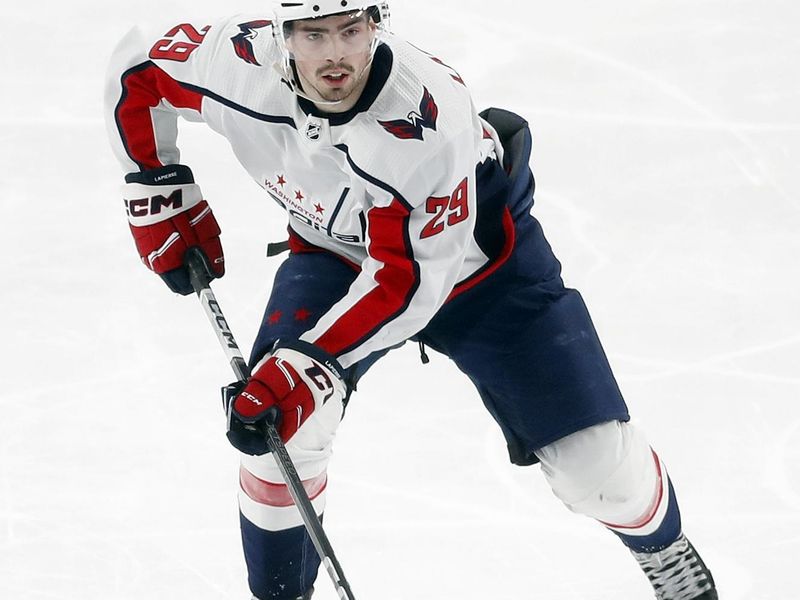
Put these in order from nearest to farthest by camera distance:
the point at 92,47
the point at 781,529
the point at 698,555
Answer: the point at 698,555 → the point at 781,529 → the point at 92,47

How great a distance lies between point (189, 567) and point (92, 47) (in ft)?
9.02

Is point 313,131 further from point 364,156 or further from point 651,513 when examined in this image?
point 651,513

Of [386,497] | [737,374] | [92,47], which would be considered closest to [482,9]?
[92,47]

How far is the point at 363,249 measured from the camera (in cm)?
292

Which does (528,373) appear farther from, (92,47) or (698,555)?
(92,47)

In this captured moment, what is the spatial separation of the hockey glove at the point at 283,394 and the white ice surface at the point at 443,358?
27.2 inches

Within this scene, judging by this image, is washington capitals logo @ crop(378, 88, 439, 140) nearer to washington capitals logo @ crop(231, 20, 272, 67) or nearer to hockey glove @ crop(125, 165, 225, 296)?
washington capitals logo @ crop(231, 20, 272, 67)

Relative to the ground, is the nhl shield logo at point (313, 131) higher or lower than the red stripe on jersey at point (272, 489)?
Result: higher

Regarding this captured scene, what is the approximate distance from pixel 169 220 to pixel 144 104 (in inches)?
10.1

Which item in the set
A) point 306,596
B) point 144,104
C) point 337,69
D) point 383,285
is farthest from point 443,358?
point 337,69

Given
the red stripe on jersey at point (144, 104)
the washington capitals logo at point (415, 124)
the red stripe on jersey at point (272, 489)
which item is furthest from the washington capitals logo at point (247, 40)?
the red stripe on jersey at point (272, 489)

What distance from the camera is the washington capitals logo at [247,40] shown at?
108 inches

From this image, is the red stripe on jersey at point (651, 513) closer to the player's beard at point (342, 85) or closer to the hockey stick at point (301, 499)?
the hockey stick at point (301, 499)

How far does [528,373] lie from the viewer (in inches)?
113
